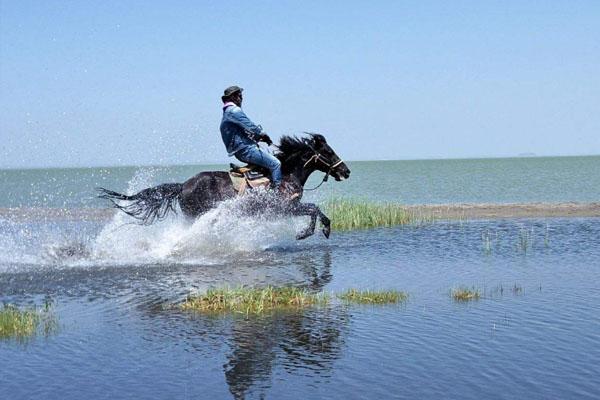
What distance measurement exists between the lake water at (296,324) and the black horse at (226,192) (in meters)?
0.38

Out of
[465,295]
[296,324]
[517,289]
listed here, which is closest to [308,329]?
[296,324]

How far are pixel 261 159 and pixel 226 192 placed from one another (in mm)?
988

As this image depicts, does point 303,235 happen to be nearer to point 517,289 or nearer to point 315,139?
point 315,139

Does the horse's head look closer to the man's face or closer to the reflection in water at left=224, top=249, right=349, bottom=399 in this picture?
the man's face

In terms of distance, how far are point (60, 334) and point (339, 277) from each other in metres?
5.14

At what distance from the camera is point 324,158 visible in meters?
16.7

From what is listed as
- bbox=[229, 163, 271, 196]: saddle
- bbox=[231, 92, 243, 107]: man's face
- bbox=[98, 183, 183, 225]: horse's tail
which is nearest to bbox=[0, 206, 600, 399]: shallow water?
bbox=[98, 183, 183, 225]: horse's tail

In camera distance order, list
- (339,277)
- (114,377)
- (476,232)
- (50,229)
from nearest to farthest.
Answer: (114,377), (339,277), (476,232), (50,229)

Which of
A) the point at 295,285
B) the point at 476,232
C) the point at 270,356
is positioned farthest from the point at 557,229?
the point at 270,356

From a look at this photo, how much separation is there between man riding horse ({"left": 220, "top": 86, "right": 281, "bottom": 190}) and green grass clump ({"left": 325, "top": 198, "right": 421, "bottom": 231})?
251 inches

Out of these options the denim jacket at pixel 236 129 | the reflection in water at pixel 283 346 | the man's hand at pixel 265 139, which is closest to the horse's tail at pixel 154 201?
the denim jacket at pixel 236 129

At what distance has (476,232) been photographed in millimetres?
19875

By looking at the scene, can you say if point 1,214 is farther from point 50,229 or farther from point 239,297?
point 239,297

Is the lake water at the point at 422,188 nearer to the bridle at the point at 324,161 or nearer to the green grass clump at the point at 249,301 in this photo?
the bridle at the point at 324,161
